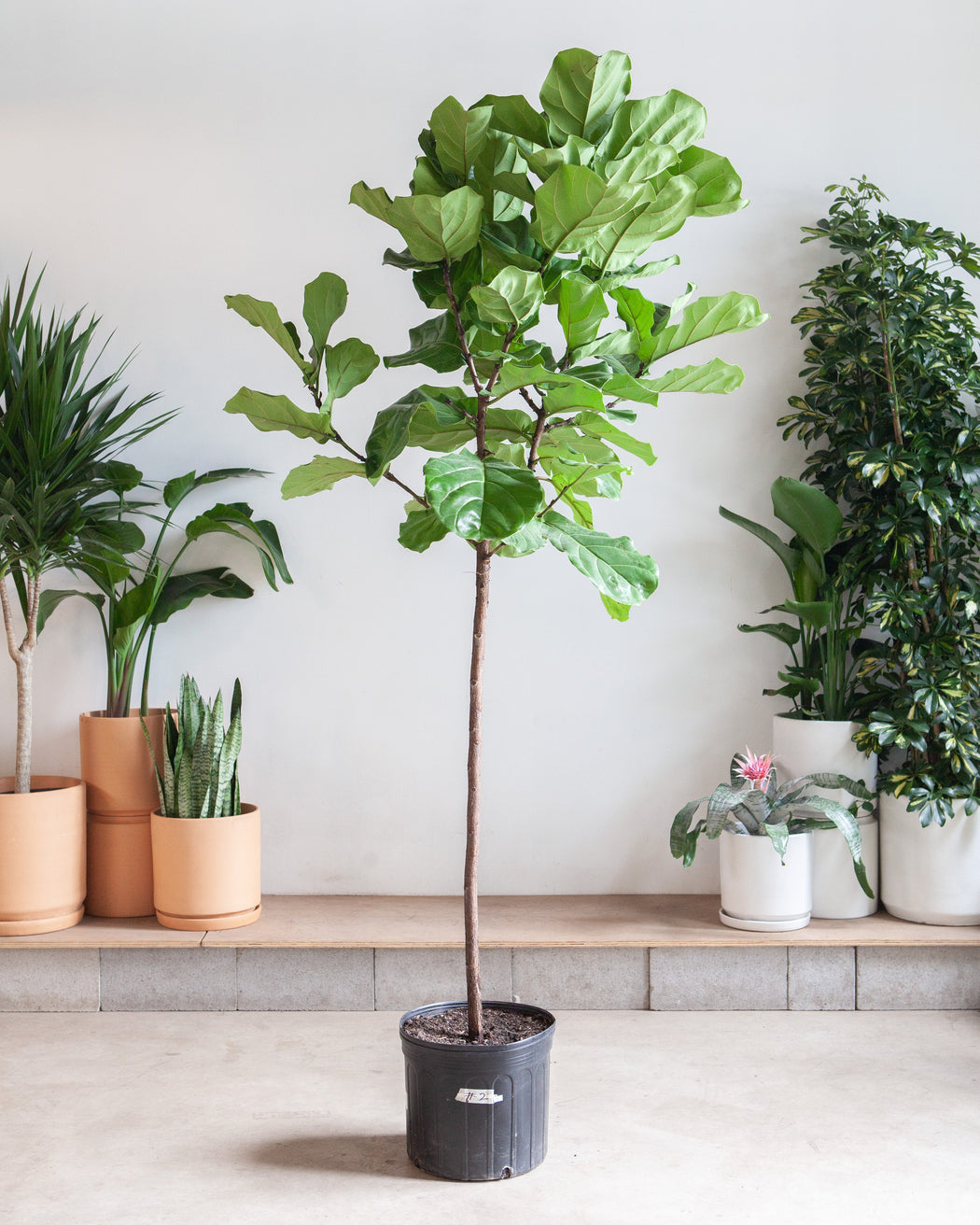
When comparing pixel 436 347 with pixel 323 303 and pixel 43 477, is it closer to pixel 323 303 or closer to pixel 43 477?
pixel 323 303

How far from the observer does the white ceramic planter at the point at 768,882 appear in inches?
115

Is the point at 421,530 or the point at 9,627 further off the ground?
the point at 421,530

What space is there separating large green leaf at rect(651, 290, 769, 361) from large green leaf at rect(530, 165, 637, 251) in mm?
202

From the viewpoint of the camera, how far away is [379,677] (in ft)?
11.1

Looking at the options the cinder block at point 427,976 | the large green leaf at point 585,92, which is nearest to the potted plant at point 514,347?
the large green leaf at point 585,92

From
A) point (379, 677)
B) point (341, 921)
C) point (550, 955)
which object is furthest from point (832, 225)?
point (341, 921)

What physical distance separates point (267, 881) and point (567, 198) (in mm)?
2403

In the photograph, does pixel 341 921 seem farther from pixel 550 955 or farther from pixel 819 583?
pixel 819 583

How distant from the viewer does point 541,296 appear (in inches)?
68.7

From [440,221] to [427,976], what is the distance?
202cm

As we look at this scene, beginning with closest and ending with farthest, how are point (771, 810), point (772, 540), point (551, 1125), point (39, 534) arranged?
point (551, 1125)
point (39, 534)
point (771, 810)
point (772, 540)

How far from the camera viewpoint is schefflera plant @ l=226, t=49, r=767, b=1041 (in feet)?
5.41

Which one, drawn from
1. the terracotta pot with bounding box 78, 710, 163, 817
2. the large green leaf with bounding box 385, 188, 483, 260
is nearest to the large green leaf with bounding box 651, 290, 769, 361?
the large green leaf with bounding box 385, 188, 483, 260

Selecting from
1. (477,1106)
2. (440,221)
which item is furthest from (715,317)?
(477,1106)
